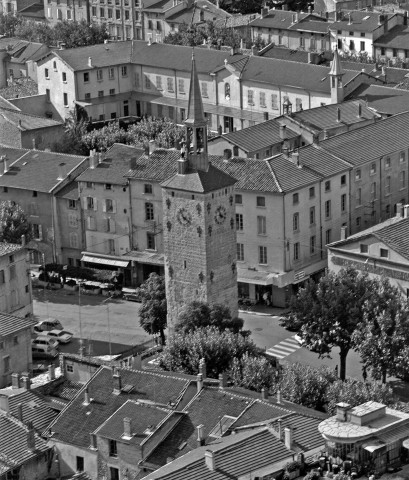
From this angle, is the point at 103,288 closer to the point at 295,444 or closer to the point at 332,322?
the point at 332,322

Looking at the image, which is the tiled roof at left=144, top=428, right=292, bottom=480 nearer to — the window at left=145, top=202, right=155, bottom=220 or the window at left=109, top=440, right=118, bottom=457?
the window at left=109, top=440, right=118, bottom=457

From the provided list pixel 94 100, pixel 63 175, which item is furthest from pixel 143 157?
pixel 94 100

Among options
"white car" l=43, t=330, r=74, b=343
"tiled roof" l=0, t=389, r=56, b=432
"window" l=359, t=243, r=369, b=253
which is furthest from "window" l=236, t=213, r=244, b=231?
"tiled roof" l=0, t=389, r=56, b=432

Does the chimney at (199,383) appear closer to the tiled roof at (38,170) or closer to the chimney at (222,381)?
the chimney at (222,381)

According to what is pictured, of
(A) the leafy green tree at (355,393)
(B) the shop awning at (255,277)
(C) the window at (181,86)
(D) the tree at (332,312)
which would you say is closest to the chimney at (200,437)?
(A) the leafy green tree at (355,393)

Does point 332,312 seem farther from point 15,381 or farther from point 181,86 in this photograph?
point 181,86
